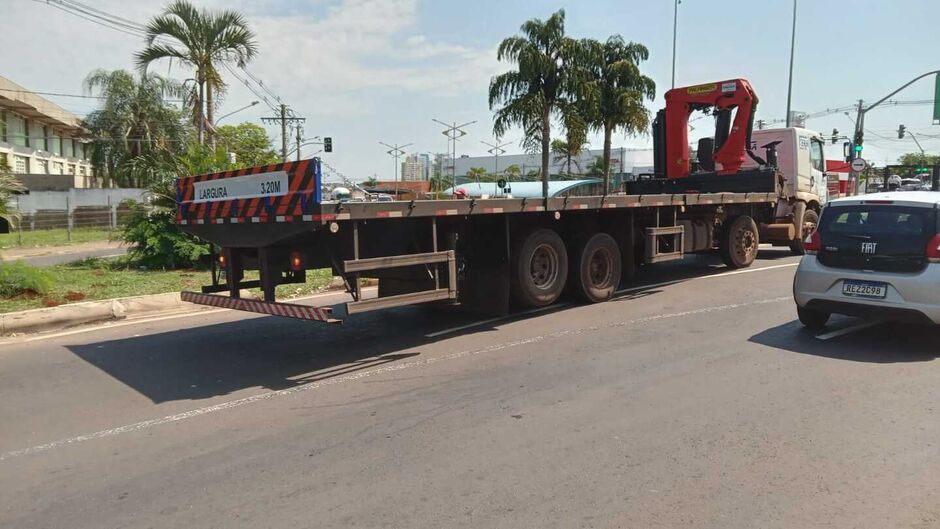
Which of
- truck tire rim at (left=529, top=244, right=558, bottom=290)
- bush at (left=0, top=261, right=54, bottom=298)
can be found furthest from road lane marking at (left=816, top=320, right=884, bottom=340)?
bush at (left=0, top=261, right=54, bottom=298)

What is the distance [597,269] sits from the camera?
984cm

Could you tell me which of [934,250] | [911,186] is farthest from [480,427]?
[911,186]

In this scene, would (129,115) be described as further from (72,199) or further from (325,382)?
(325,382)

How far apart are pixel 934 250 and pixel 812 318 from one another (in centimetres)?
144

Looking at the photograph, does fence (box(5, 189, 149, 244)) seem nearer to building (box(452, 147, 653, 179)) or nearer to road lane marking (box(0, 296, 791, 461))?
road lane marking (box(0, 296, 791, 461))

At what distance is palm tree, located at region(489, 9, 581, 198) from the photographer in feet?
76.0

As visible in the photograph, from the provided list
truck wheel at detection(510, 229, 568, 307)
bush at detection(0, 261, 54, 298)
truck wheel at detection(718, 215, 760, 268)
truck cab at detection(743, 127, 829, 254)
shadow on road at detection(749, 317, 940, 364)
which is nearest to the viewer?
shadow on road at detection(749, 317, 940, 364)

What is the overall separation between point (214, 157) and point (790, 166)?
1264 centimetres

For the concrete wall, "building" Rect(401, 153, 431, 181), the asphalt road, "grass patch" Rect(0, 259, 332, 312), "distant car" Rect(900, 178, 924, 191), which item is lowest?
the asphalt road

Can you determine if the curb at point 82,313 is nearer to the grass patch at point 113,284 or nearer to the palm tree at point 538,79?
the grass patch at point 113,284

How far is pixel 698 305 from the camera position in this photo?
9.30m

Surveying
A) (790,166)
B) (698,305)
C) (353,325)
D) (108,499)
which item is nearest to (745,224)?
(790,166)

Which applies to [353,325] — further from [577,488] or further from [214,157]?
[214,157]

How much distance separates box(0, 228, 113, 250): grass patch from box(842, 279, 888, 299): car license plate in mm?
19117
